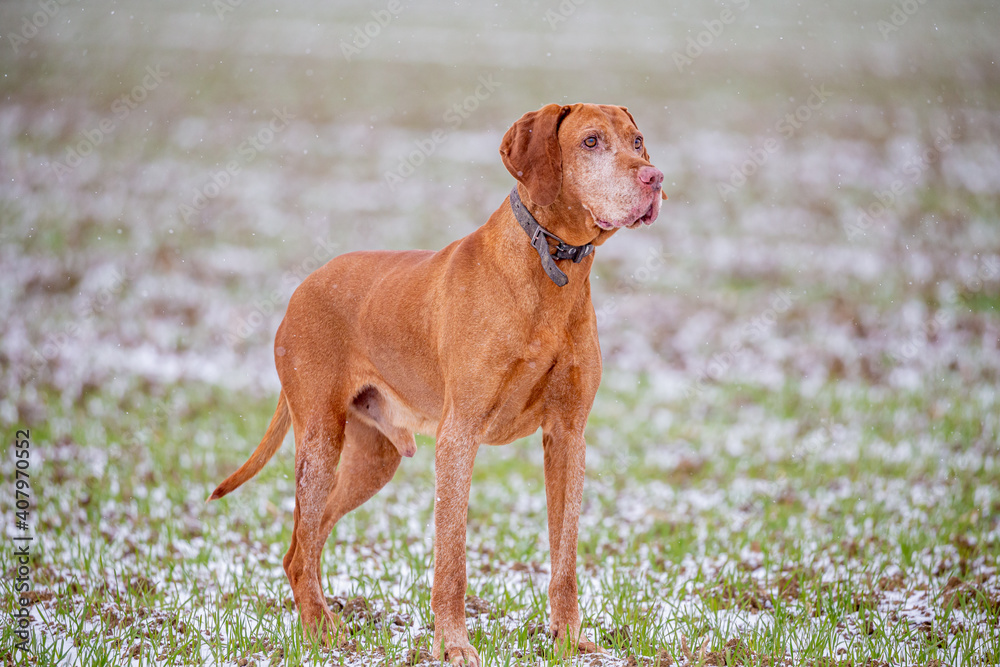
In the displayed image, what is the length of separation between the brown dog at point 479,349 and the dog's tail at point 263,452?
0.08ft

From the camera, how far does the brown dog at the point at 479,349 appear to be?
10.6ft

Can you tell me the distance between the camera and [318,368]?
12.9 feet

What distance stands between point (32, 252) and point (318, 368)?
11.2 metres

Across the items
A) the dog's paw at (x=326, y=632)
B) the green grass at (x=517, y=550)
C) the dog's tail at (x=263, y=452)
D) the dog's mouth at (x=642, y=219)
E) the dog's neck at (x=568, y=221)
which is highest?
the dog's mouth at (x=642, y=219)

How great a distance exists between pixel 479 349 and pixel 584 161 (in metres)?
0.84

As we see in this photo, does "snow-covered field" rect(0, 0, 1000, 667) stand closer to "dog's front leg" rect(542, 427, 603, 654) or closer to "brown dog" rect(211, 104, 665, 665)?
"dog's front leg" rect(542, 427, 603, 654)

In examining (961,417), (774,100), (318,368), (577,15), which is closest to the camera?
(318,368)

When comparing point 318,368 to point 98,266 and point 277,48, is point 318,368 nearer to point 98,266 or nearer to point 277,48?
point 98,266

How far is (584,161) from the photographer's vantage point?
319cm

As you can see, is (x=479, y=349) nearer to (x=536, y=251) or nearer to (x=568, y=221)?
(x=536, y=251)

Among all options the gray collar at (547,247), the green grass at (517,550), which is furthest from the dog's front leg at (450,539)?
the gray collar at (547,247)

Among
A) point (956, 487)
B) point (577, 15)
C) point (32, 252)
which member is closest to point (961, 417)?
point (956, 487)

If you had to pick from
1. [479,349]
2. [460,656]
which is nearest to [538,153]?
[479,349]

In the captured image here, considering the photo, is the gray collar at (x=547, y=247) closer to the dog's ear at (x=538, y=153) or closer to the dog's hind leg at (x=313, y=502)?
the dog's ear at (x=538, y=153)
